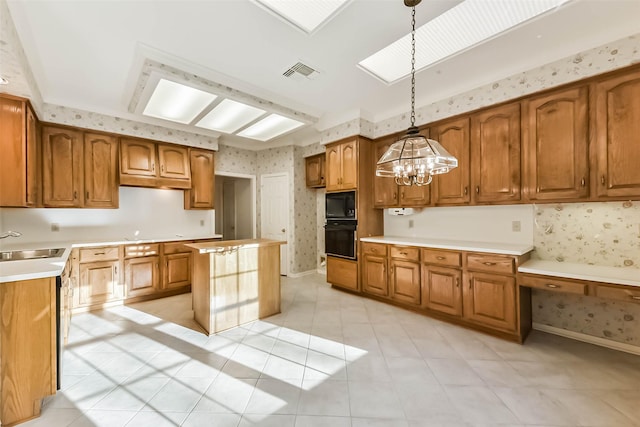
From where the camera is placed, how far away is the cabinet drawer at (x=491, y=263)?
251 cm

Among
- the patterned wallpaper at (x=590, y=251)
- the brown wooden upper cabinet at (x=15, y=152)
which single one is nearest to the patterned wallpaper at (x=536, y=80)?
the patterned wallpaper at (x=590, y=251)

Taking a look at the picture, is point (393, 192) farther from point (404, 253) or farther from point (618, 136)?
point (618, 136)

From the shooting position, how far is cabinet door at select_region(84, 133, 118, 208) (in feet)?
11.8

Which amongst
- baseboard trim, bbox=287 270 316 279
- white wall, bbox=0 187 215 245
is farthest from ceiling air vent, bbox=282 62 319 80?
baseboard trim, bbox=287 270 316 279

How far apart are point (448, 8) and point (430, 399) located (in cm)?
291

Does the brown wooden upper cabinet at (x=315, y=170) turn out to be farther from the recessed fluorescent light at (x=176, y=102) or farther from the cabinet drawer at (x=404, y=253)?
the recessed fluorescent light at (x=176, y=102)

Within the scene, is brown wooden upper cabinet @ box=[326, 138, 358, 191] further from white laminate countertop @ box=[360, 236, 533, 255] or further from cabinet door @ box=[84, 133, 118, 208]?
cabinet door @ box=[84, 133, 118, 208]

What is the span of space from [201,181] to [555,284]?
509 centimetres

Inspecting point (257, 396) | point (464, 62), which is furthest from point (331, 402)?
point (464, 62)

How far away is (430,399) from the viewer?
1.76m

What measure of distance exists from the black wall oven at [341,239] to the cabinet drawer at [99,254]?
126 inches

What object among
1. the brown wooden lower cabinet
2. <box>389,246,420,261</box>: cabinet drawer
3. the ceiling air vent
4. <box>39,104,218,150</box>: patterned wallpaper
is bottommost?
the brown wooden lower cabinet

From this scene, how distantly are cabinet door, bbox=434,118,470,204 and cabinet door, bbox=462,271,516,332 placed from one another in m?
0.98

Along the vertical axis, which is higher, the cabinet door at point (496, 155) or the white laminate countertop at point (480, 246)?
the cabinet door at point (496, 155)
